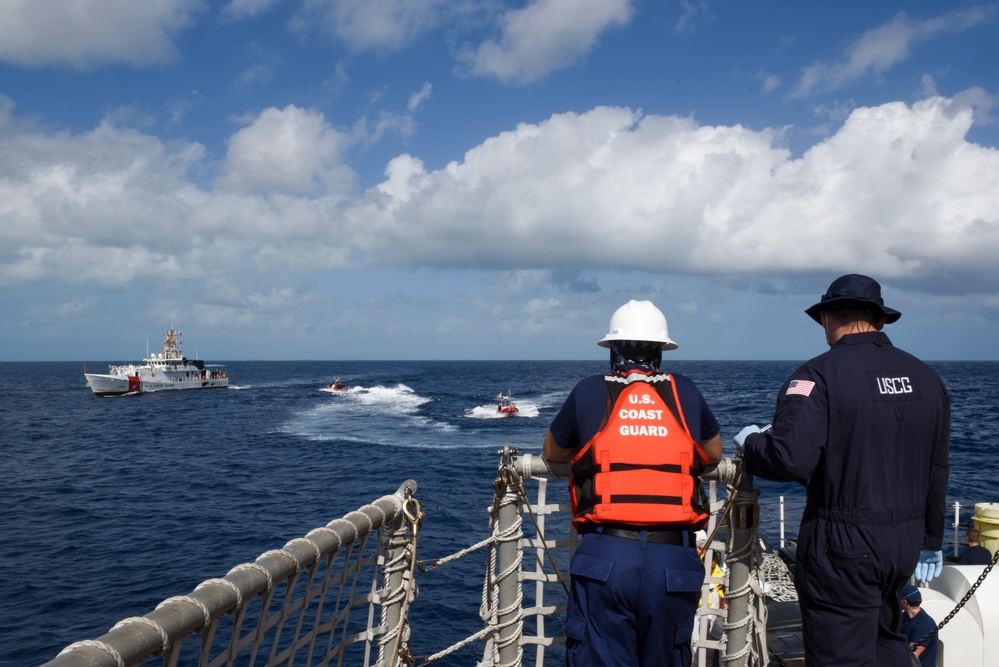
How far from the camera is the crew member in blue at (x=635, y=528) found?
3.10 meters

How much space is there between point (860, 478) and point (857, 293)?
869mm

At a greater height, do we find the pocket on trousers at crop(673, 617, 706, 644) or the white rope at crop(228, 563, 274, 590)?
the white rope at crop(228, 563, 274, 590)

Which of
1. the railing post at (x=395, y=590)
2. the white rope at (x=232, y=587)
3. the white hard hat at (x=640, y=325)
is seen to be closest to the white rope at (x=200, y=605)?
the white rope at (x=232, y=587)

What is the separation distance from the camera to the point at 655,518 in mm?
3104

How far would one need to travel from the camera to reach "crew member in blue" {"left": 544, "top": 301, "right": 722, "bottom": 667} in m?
3.10

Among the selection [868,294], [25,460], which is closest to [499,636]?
[868,294]

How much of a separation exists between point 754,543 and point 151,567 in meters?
21.5

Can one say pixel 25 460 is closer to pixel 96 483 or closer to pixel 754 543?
pixel 96 483

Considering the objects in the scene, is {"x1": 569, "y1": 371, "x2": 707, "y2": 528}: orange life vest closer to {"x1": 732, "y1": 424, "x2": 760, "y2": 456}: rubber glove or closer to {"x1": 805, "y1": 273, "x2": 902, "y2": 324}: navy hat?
{"x1": 732, "y1": 424, "x2": 760, "y2": 456}: rubber glove

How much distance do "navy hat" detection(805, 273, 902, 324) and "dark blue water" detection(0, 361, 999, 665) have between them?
1356 cm

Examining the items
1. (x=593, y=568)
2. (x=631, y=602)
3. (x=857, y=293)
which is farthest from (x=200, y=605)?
(x=857, y=293)

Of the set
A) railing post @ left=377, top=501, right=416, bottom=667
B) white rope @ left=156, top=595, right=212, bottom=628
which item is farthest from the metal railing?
white rope @ left=156, top=595, right=212, bottom=628

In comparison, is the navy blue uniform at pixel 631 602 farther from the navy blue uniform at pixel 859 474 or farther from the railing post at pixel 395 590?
the railing post at pixel 395 590

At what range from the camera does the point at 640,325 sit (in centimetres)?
347
